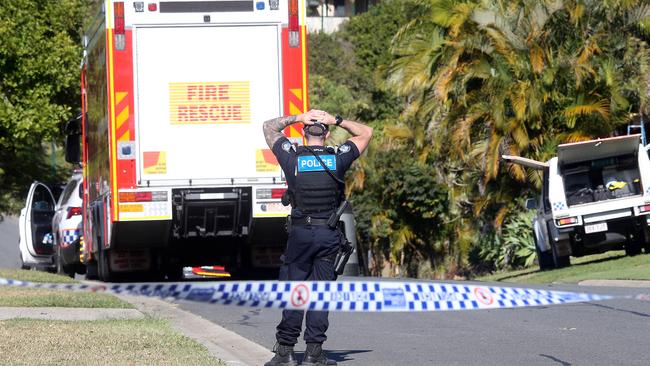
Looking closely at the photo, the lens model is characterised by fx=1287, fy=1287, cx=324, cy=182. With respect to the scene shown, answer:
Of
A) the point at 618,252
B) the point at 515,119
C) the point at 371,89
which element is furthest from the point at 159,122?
the point at 371,89

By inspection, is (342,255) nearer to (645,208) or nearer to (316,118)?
(316,118)

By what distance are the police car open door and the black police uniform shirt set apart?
679 inches

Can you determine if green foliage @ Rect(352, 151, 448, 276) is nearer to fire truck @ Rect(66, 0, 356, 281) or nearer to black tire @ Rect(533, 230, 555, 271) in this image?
black tire @ Rect(533, 230, 555, 271)

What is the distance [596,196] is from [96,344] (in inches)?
555

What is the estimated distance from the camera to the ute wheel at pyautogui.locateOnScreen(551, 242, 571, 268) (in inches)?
907

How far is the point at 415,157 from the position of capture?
33656 millimetres

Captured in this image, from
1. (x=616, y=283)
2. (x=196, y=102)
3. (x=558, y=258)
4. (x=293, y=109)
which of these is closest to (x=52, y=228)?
(x=558, y=258)

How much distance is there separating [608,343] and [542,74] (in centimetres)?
1631

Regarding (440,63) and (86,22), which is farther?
(86,22)

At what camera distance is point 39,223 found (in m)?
26.1

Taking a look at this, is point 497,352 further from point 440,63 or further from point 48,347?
point 440,63

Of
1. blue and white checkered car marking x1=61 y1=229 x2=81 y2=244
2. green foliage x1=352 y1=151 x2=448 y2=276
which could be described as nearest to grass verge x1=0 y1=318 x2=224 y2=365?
blue and white checkered car marking x1=61 y1=229 x2=81 y2=244

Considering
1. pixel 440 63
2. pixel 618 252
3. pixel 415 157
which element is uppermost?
pixel 440 63

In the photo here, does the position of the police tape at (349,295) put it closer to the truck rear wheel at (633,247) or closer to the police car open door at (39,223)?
the truck rear wheel at (633,247)
